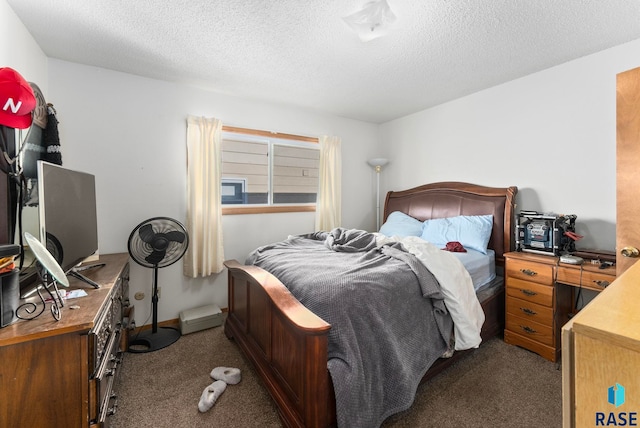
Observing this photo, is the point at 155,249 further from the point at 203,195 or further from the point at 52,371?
the point at 52,371

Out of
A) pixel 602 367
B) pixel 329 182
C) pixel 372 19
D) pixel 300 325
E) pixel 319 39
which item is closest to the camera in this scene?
pixel 602 367

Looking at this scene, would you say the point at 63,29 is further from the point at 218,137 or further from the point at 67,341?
the point at 67,341

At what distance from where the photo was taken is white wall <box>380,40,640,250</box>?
7.51 feet

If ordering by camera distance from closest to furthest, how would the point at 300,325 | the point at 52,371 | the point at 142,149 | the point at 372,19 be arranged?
the point at 52,371
the point at 300,325
the point at 372,19
the point at 142,149

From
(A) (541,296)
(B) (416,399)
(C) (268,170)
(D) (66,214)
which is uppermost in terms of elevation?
(C) (268,170)

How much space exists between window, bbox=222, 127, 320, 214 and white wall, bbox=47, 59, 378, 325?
162 millimetres

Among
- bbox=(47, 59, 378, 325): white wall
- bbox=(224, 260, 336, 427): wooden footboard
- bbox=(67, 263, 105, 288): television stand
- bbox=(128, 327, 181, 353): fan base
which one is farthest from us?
bbox=(47, 59, 378, 325): white wall

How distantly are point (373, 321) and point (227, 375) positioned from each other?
3.79 feet

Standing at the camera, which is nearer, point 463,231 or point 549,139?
point 549,139

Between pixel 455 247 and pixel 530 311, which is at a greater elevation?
pixel 455 247

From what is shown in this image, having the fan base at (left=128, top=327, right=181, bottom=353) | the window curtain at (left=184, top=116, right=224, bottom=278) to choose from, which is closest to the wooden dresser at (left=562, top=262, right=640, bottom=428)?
the fan base at (left=128, top=327, right=181, bottom=353)

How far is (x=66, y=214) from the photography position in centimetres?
160

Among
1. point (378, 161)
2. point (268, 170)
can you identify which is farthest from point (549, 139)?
point (268, 170)

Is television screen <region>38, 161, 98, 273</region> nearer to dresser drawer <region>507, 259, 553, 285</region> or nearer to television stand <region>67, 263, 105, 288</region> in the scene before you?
television stand <region>67, 263, 105, 288</region>
